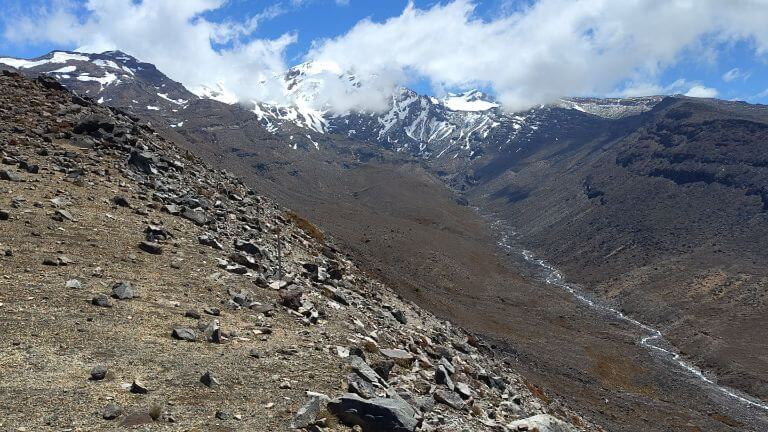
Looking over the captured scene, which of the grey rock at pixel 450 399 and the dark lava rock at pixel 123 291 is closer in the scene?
the dark lava rock at pixel 123 291

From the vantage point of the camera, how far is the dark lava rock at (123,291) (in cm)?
1605

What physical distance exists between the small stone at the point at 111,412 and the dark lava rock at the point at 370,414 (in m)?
4.39

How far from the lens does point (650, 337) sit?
82.2m

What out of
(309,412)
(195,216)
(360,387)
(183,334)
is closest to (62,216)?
(195,216)

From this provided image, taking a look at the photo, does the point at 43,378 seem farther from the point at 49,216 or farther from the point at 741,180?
the point at 741,180

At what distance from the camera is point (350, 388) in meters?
14.0

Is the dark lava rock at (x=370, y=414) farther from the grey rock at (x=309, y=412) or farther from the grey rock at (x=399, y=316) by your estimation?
the grey rock at (x=399, y=316)

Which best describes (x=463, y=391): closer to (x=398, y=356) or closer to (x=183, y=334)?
(x=398, y=356)

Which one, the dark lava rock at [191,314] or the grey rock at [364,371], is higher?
the grey rock at [364,371]

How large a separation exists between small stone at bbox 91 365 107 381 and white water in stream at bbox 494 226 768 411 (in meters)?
68.0

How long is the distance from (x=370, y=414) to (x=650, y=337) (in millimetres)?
81336

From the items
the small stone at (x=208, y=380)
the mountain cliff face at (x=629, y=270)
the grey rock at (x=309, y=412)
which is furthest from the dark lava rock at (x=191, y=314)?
the mountain cliff face at (x=629, y=270)

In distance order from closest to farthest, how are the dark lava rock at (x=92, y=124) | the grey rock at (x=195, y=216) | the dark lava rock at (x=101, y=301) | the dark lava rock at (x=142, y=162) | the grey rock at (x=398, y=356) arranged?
the dark lava rock at (x=101, y=301) → the grey rock at (x=398, y=356) → the grey rock at (x=195, y=216) → the dark lava rock at (x=142, y=162) → the dark lava rock at (x=92, y=124)

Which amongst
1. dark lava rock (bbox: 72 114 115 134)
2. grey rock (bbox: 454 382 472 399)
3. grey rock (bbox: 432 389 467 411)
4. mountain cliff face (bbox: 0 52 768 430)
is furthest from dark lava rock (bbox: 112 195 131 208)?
mountain cliff face (bbox: 0 52 768 430)
